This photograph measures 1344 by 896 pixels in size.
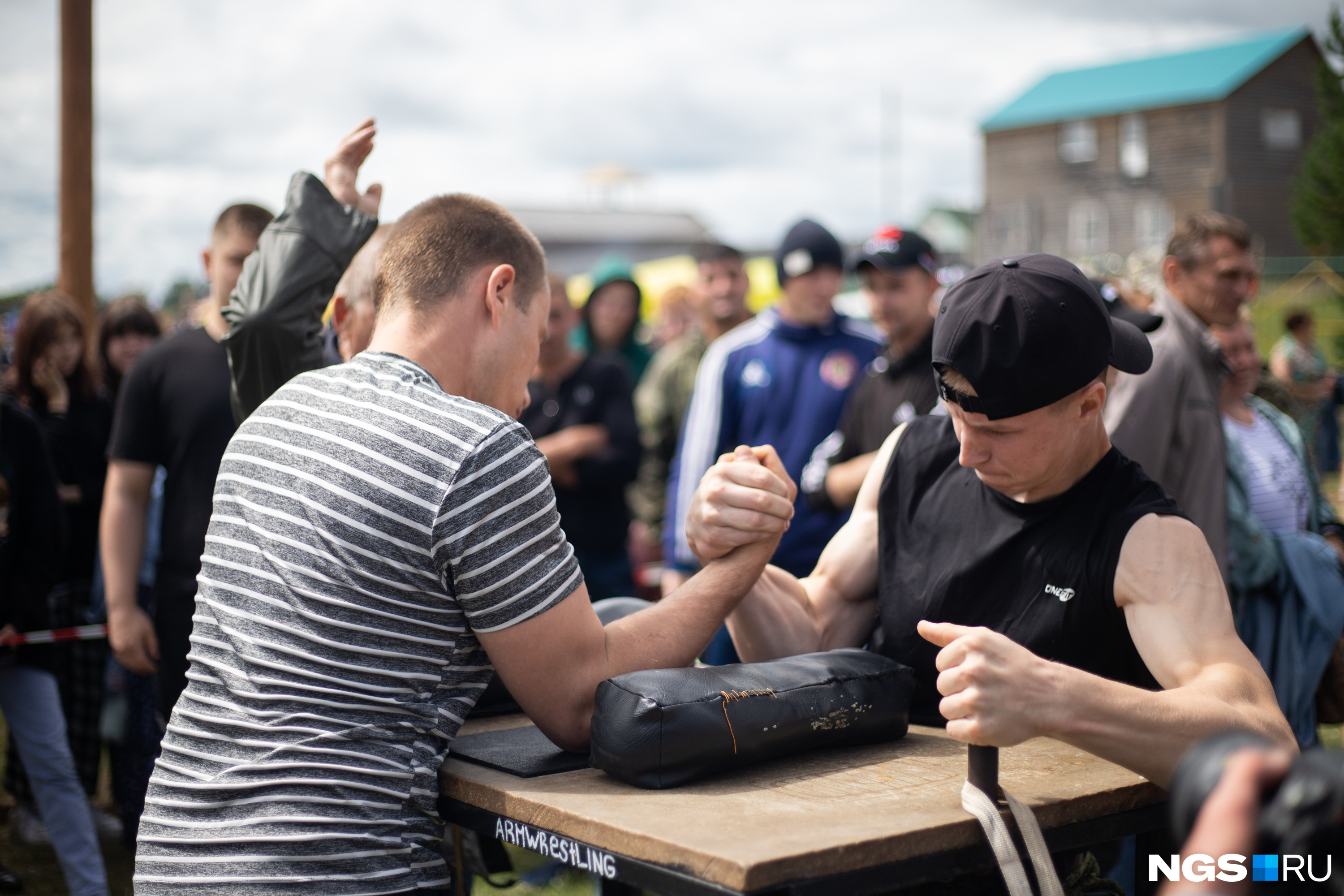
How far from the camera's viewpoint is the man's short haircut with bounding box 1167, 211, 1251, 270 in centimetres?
396

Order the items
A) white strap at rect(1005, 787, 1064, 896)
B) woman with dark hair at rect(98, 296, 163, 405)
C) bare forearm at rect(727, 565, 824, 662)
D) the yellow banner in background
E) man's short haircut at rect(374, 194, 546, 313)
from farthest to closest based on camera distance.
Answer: the yellow banner in background < woman with dark hair at rect(98, 296, 163, 405) < bare forearm at rect(727, 565, 824, 662) < man's short haircut at rect(374, 194, 546, 313) < white strap at rect(1005, 787, 1064, 896)

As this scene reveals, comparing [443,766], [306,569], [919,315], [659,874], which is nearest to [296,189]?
[306,569]

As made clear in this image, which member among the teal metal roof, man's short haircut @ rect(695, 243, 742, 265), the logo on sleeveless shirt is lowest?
the logo on sleeveless shirt

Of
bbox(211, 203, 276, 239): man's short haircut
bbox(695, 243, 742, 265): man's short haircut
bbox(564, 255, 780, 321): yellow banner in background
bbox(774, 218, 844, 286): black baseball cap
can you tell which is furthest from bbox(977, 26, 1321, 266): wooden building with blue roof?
bbox(211, 203, 276, 239): man's short haircut

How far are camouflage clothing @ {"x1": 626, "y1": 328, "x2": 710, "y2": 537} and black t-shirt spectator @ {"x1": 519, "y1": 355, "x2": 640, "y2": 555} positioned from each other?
4.74ft

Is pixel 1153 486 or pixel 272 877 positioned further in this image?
pixel 1153 486

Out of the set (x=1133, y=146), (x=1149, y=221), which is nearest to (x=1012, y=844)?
(x=1149, y=221)

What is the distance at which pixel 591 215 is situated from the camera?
3722 centimetres

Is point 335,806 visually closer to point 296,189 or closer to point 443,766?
point 443,766

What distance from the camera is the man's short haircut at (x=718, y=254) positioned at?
6551 mm

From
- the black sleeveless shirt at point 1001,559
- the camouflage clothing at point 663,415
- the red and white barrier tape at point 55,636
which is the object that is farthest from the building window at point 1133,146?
the black sleeveless shirt at point 1001,559

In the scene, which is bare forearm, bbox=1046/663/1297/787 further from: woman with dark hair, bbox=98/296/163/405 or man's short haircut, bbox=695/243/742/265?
woman with dark hair, bbox=98/296/163/405

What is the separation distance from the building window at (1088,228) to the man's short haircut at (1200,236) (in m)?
38.1

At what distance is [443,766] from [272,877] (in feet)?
1.03
